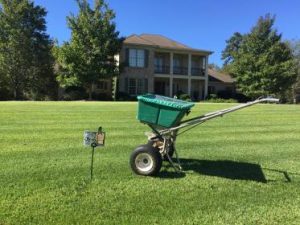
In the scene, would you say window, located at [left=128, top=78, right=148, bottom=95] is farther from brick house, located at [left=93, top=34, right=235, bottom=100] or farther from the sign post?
the sign post

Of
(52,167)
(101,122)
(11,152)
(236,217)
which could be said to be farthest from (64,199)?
(101,122)

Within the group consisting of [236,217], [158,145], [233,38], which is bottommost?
[236,217]

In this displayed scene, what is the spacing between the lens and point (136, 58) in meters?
42.6

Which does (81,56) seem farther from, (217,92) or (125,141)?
(125,141)

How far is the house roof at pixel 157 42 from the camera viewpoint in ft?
141

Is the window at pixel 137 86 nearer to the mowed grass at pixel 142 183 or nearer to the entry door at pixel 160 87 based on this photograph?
the entry door at pixel 160 87

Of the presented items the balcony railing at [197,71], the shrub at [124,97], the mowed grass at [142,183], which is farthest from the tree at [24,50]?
the mowed grass at [142,183]

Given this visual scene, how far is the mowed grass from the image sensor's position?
185 inches

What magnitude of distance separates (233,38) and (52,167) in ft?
260

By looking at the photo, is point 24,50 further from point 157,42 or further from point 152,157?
point 152,157

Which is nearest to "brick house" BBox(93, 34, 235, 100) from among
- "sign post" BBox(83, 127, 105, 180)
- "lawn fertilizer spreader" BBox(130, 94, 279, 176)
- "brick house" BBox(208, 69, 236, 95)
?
"brick house" BBox(208, 69, 236, 95)

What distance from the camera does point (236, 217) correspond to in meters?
4.76

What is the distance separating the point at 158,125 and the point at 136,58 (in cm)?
3643

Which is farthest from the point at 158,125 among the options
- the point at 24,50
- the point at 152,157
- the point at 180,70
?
the point at 180,70
